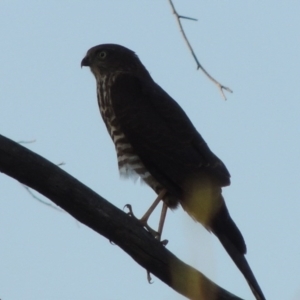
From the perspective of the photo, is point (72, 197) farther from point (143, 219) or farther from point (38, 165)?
point (143, 219)

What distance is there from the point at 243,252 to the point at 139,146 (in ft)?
4.08

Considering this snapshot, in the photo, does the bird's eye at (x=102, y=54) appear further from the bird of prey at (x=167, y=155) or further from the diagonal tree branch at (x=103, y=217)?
the diagonal tree branch at (x=103, y=217)

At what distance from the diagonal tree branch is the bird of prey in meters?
0.87

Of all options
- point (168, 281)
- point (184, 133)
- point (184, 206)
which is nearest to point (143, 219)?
point (184, 206)

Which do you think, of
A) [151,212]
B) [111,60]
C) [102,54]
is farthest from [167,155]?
[102,54]

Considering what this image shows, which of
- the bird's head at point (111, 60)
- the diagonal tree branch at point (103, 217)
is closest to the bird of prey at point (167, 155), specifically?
the bird's head at point (111, 60)

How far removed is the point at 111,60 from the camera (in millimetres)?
6781

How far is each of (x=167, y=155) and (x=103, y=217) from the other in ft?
6.32

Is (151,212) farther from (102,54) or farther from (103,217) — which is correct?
(102,54)

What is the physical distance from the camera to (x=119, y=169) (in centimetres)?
559

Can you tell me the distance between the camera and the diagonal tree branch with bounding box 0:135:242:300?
3.36 m

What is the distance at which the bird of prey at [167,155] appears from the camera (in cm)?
491

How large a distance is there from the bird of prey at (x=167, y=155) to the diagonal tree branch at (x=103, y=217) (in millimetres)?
871

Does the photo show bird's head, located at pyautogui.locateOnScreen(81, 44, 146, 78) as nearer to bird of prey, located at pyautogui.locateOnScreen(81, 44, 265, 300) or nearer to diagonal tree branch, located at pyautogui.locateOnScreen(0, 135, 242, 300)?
bird of prey, located at pyautogui.locateOnScreen(81, 44, 265, 300)
